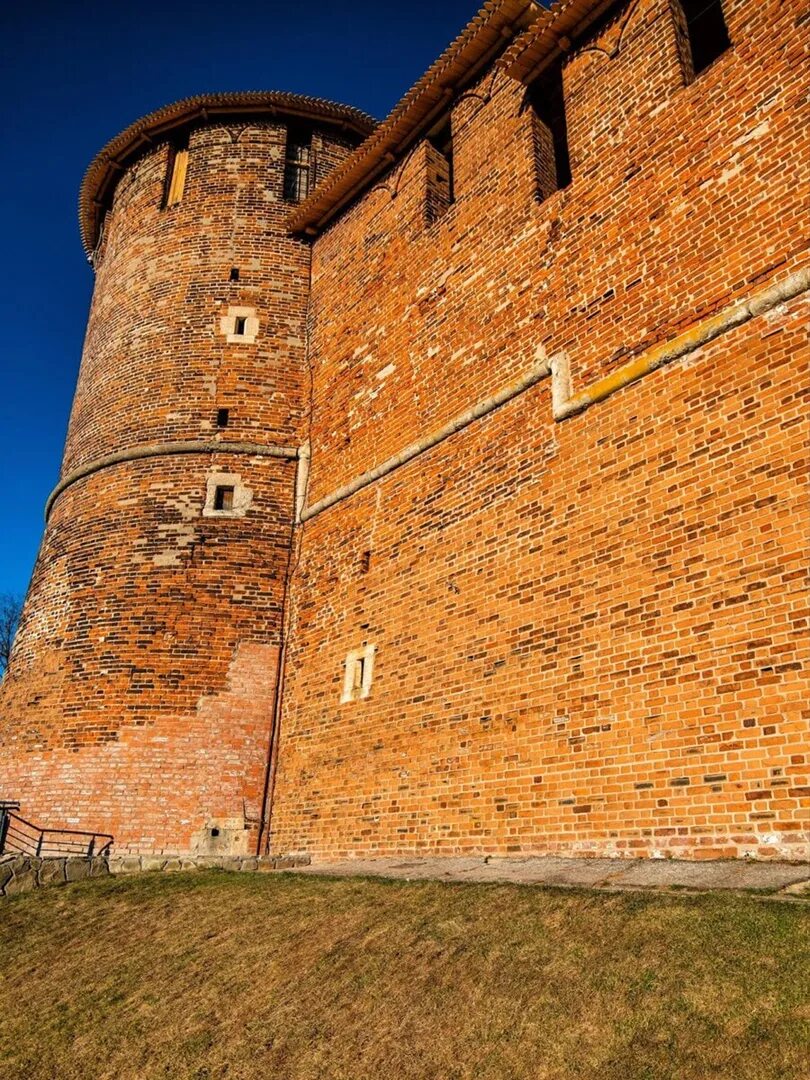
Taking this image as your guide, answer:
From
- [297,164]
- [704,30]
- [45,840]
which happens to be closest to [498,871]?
[45,840]

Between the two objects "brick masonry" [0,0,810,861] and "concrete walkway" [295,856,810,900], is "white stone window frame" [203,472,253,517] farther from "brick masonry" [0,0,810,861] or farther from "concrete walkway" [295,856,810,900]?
"concrete walkway" [295,856,810,900]

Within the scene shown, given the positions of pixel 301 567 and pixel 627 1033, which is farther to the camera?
pixel 301 567

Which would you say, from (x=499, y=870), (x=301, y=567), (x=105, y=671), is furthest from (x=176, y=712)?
(x=499, y=870)

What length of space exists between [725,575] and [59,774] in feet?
27.8

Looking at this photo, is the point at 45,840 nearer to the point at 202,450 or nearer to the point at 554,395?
the point at 202,450

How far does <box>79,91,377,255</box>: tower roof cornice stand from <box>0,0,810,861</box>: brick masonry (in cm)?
104

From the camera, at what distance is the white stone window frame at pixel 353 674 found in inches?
365

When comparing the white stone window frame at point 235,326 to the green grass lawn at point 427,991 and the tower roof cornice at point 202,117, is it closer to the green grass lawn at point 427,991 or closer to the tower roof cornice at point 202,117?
the tower roof cornice at point 202,117

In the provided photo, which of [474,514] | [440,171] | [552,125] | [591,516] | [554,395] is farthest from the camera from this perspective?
[440,171]

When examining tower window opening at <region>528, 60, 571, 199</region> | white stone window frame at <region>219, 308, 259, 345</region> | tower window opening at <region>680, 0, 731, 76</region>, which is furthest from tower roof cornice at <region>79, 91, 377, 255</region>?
tower window opening at <region>680, 0, 731, 76</region>

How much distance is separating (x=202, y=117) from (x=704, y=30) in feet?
30.6

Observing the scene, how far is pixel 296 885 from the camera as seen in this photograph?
23.0 ft

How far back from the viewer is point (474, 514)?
855 cm

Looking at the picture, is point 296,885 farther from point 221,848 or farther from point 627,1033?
point 627,1033
